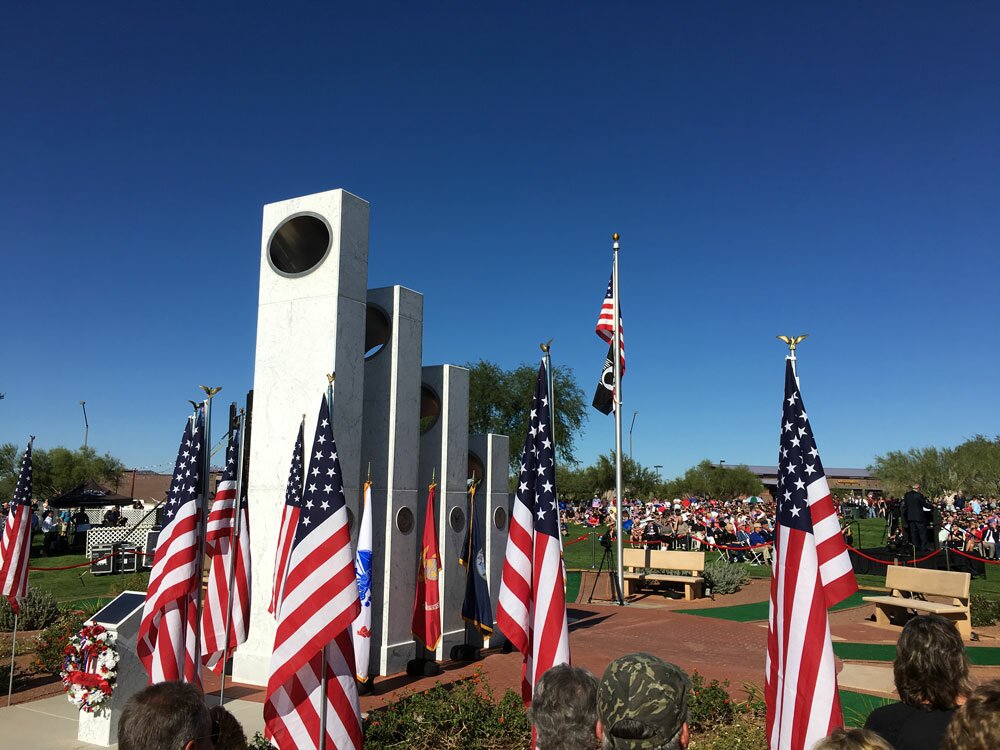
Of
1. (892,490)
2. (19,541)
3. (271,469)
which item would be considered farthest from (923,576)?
(892,490)

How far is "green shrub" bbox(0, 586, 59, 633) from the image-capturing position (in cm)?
1309

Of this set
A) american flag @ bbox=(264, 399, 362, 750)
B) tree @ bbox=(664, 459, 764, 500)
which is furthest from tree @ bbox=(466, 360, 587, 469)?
american flag @ bbox=(264, 399, 362, 750)

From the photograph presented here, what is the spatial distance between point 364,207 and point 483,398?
3848 cm

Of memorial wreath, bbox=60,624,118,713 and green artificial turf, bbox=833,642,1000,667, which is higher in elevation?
memorial wreath, bbox=60,624,118,713

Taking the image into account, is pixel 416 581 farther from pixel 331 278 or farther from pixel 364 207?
pixel 364 207

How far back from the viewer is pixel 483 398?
49.0m

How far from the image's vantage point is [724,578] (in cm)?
1964

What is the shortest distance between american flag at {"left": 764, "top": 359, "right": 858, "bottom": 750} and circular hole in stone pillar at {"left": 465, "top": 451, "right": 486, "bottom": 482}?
7908 mm

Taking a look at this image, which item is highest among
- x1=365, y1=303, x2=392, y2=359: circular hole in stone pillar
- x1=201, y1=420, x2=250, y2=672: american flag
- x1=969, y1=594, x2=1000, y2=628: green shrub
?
x1=365, y1=303, x2=392, y2=359: circular hole in stone pillar

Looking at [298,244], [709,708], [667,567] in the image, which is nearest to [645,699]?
[709,708]

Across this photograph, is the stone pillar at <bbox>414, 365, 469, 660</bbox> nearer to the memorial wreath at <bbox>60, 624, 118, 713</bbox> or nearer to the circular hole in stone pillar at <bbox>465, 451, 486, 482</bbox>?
the circular hole in stone pillar at <bbox>465, 451, 486, 482</bbox>

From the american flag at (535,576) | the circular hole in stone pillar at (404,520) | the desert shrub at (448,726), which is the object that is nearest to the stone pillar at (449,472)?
the circular hole in stone pillar at (404,520)

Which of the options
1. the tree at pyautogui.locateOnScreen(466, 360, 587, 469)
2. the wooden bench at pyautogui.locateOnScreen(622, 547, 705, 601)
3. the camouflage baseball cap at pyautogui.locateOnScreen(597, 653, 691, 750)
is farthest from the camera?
the tree at pyautogui.locateOnScreen(466, 360, 587, 469)

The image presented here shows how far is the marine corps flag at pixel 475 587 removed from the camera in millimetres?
11414
